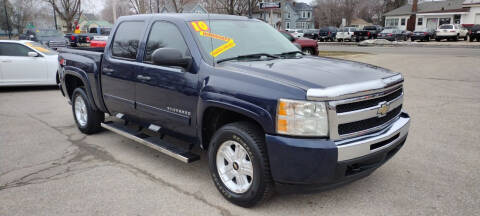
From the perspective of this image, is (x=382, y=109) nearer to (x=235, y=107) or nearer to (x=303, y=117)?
(x=303, y=117)

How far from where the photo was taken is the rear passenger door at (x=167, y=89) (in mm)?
3867

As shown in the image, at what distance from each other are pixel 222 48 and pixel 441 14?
60.9 m

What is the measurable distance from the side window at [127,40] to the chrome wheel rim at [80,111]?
1.40 metres

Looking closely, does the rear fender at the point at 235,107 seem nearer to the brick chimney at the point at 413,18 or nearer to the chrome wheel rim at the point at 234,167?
the chrome wheel rim at the point at 234,167

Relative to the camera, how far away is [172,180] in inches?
163

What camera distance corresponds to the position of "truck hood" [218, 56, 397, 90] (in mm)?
3117

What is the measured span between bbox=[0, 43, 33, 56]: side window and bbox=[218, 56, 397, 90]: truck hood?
30.9 feet

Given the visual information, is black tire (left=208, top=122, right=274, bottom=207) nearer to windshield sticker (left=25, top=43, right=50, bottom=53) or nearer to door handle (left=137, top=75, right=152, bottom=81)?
door handle (left=137, top=75, right=152, bottom=81)

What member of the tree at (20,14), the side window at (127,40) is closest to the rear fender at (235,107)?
the side window at (127,40)

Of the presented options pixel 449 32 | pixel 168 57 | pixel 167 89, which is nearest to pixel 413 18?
pixel 449 32

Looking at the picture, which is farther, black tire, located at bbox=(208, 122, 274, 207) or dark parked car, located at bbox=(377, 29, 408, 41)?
dark parked car, located at bbox=(377, 29, 408, 41)

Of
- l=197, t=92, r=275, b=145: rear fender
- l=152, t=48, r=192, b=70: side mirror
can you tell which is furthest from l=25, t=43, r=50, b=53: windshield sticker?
l=197, t=92, r=275, b=145: rear fender

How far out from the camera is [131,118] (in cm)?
495

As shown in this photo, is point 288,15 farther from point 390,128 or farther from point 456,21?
point 390,128
